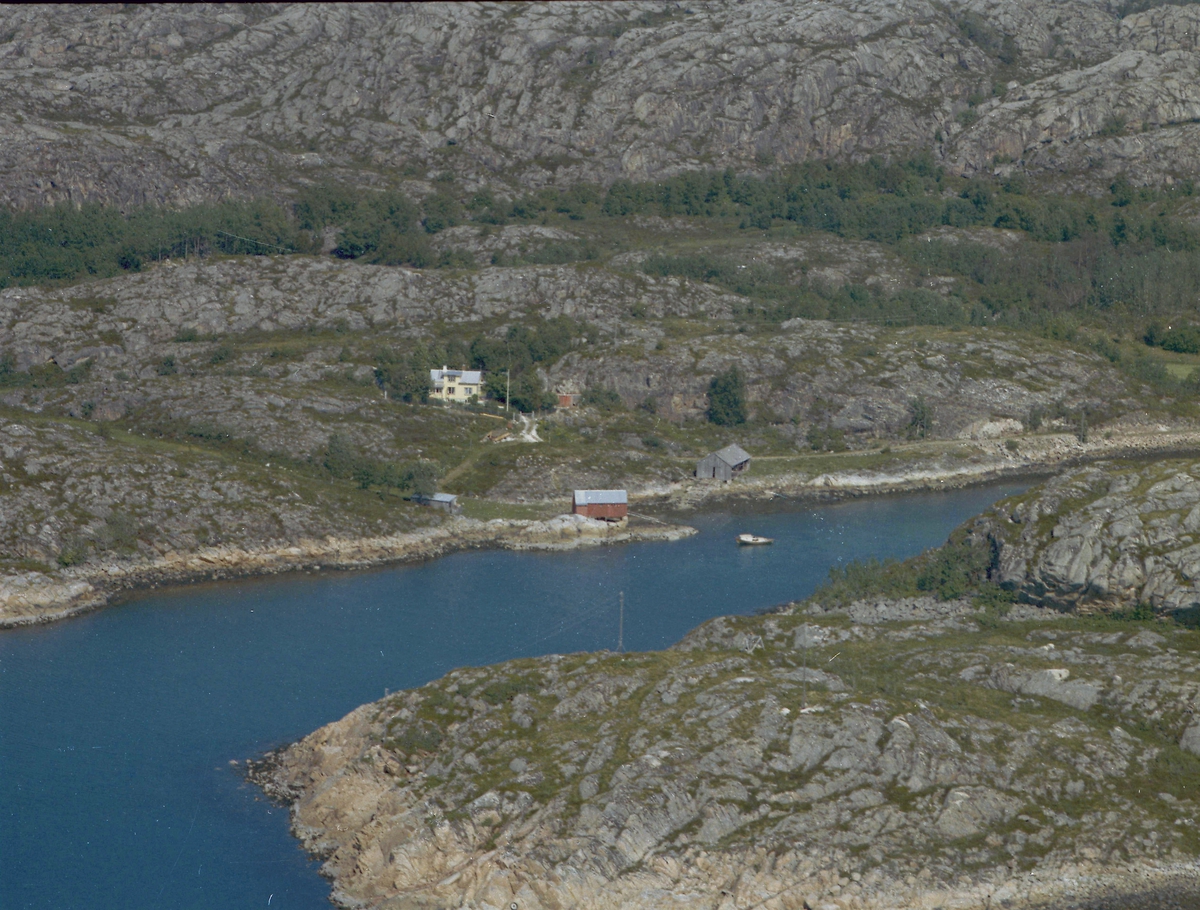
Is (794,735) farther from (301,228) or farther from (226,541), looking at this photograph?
(301,228)

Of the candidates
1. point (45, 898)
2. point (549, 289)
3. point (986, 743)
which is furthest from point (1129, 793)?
point (549, 289)

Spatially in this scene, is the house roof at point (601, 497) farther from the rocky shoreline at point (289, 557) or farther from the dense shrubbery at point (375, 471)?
the dense shrubbery at point (375, 471)

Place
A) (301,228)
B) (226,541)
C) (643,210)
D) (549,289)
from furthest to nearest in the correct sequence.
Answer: (643,210)
(301,228)
(549,289)
(226,541)

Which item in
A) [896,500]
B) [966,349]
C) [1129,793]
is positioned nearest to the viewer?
[1129,793]

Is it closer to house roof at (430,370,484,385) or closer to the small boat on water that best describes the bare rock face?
the small boat on water

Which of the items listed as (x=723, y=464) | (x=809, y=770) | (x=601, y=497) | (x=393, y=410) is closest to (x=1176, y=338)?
(x=723, y=464)

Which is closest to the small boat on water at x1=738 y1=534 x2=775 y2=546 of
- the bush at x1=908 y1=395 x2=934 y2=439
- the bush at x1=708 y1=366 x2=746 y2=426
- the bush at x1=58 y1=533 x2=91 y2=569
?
the bush at x1=708 y1=366 x2=746 y2=426

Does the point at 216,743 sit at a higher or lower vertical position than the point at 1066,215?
lower
